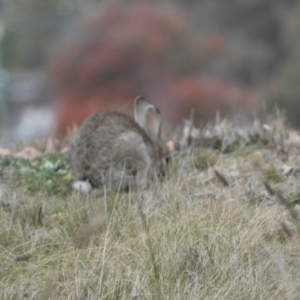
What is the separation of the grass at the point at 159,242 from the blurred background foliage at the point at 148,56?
41.4 ft

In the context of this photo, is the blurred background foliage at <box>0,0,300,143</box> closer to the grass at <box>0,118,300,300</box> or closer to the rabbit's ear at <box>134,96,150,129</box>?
the rabbit's ear at <box>134,96,150,129</box>

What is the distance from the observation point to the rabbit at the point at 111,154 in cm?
845

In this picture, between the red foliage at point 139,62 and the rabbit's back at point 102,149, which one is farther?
the red foliage at point 139,62

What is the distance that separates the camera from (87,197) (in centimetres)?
684

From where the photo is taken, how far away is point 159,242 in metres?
5.83

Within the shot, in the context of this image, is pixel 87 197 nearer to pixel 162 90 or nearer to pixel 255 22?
pixel 162 90

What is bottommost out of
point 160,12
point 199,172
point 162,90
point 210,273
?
point 210,273

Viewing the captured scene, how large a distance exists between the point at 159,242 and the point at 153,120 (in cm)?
416

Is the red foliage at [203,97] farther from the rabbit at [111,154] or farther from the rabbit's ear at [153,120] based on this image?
the rabbit at [111,154]

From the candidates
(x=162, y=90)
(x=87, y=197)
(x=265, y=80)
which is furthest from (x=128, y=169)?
(x=265, y=80)

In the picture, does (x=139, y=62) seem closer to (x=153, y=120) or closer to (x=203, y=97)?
(x=203, y=97)

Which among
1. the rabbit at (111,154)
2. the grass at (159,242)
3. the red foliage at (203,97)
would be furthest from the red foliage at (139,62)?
the grass at (159,242)

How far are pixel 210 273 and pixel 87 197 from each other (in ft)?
5.24

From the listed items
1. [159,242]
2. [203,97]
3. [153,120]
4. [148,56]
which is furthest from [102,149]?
[148,56]
